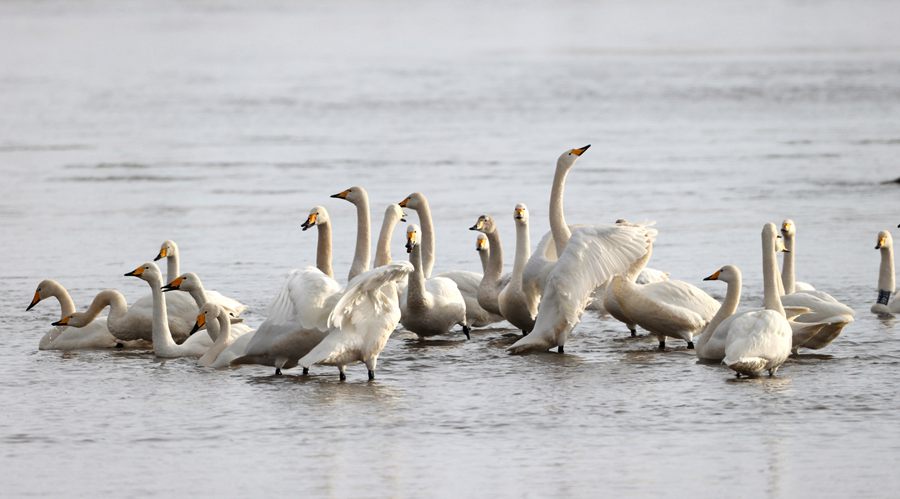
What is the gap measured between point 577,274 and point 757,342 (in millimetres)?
1792

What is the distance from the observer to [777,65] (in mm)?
40250

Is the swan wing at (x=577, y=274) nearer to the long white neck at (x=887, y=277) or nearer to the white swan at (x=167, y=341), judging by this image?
the white swan at (x=167, y=341)

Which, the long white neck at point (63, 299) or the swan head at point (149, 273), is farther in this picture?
the long white neck at point (63, 299)

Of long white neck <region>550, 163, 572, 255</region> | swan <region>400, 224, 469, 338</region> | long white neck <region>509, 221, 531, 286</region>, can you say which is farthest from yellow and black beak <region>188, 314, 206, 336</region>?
long white neck <region>550, 163, 572, 255</region>

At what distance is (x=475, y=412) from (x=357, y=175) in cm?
1338

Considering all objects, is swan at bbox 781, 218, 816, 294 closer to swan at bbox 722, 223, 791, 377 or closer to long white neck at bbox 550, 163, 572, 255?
long white neck at bbox 550, 163, 572, 255

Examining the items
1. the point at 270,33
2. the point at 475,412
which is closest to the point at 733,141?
the point at 475,412

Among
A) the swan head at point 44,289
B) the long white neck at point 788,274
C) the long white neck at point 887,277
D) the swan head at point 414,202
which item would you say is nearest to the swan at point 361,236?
the swan head at point 414,202

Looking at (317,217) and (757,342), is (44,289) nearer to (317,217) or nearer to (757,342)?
(317,217)

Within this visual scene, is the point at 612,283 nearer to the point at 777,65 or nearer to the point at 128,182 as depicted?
the point at 128,182

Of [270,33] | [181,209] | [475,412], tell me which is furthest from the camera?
[270,33]

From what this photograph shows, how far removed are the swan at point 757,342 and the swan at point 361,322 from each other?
6.85ft

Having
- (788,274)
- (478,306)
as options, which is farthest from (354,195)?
(788,274)

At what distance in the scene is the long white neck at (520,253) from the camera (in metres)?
12.2
